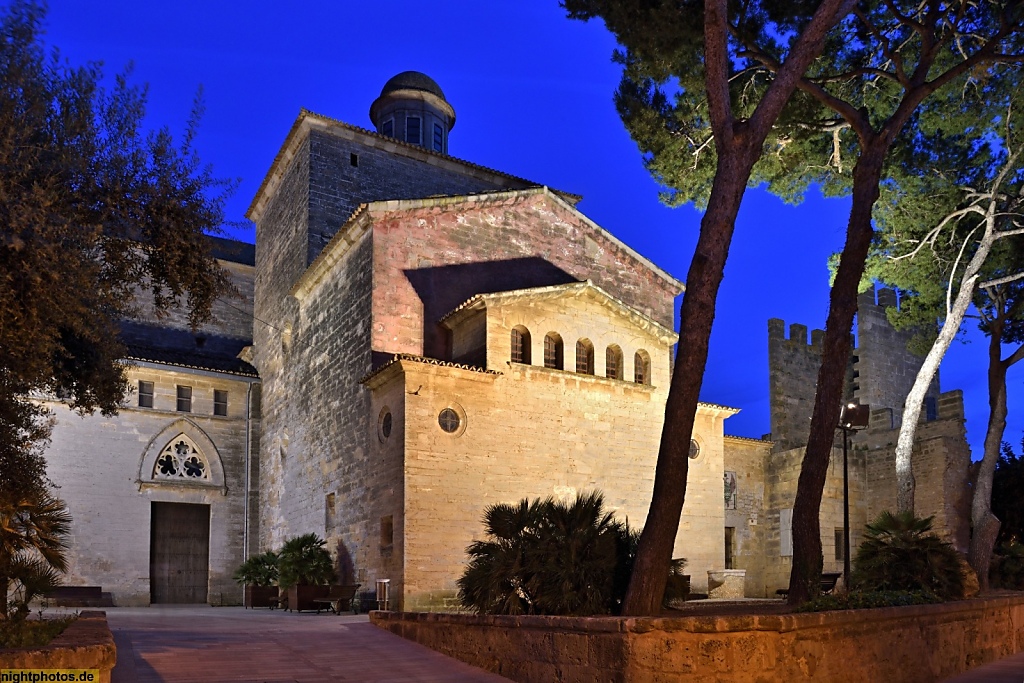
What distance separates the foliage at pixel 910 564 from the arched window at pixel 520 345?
858cm

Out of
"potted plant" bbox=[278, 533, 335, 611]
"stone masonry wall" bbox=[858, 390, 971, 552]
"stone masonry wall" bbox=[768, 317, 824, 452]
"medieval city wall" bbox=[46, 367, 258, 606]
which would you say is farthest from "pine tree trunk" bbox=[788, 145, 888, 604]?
"stone masonry wall" bbox=[768, 317, 824, 452]

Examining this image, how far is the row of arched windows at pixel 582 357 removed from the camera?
20.0 meters

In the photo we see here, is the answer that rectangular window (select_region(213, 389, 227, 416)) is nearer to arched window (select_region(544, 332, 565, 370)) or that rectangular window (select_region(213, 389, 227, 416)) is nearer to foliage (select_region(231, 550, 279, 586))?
foliage (select_region(231, 550, 279, 586))

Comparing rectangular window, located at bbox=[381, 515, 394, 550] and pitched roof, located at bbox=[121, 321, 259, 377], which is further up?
pitched roof, located at bbox=[121, 321, 259, 377]

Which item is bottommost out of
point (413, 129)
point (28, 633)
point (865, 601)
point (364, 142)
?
point (865, 601)

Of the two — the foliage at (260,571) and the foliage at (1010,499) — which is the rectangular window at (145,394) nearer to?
the foliage at (260,571)

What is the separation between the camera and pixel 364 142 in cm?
2619

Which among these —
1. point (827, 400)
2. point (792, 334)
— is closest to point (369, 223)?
point (827, 400)

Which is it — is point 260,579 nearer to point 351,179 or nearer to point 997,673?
point 351,179

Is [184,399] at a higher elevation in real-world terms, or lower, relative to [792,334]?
lower

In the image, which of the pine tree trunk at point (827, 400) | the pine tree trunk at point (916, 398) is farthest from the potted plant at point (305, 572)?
the pine tree trunk at point (916, 398)

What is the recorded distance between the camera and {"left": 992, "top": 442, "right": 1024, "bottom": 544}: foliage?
24.3 metres

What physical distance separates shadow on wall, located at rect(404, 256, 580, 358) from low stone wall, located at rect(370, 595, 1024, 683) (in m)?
10.6

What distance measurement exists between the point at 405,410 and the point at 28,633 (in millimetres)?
11401
